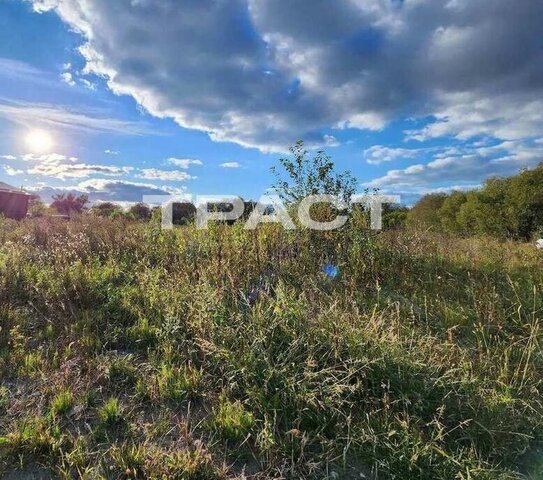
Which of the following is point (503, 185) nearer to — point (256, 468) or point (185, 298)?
point (185, 298)

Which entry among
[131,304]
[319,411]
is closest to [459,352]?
[319,411]

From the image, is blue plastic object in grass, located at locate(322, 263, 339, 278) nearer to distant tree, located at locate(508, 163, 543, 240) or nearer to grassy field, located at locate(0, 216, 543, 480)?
grassy field, located at locate(0, 216, 543, 480)

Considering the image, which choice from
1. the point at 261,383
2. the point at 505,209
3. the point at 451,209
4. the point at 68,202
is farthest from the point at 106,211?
the point at 261,383

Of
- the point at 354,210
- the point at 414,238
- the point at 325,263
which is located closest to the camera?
the point at 325,263

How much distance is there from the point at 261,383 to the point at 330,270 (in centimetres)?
196

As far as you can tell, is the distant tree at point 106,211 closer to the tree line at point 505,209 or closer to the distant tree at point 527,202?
the tree line at point 505,209

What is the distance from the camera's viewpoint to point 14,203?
68.4 feet

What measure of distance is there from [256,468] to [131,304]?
83.4 inches

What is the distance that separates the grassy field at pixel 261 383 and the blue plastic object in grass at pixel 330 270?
131 mm

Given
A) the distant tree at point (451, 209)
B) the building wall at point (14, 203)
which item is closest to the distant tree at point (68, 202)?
the building wall at point (14, 203)

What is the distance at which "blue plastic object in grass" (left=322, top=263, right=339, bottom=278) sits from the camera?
13.0ft

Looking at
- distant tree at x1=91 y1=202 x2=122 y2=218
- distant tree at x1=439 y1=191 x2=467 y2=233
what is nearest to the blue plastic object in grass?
distant tree at x1=91 y1=202 x2=122 y2=218

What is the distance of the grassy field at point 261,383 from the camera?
1.86 meters

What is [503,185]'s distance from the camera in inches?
459
